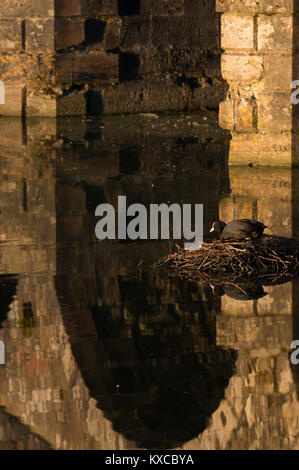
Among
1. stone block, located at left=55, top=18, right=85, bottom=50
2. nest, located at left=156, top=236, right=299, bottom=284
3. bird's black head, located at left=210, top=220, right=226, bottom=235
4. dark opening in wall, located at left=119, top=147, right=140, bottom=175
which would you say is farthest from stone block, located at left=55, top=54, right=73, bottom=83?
nest, located at left=156, top=236, right=299, bottom=284

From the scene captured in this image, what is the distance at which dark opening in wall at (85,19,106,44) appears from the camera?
15062mm

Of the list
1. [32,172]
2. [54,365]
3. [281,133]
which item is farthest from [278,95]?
[54,365]

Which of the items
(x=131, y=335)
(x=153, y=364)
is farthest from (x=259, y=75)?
(x=153, y=364)

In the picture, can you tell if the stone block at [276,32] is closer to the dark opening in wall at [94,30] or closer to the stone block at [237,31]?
the stone block at [237,31]

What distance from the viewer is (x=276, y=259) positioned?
7137 mm

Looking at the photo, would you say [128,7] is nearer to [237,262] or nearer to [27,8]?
[27,8]

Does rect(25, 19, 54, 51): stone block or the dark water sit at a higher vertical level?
rect(25, 19, 54, 51): stone block

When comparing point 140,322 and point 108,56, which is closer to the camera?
point 140,322

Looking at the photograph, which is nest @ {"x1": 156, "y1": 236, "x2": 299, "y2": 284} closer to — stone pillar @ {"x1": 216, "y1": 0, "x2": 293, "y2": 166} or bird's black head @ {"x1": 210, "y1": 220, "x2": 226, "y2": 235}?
bird's black head @ {"x1": 210, "y1": 220, "x2": 226, "y2": 235}

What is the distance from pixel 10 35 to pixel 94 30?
3.85 ft

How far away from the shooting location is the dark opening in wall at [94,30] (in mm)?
15062

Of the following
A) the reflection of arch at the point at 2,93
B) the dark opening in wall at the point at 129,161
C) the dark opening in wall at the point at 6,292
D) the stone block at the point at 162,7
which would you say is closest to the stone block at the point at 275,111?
the dark opening in wall at the point at 129,161

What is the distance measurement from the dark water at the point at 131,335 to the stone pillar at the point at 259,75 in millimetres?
948

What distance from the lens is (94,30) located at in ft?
49.6
